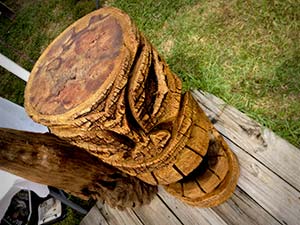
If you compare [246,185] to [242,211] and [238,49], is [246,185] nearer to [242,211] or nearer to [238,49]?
[242,211]

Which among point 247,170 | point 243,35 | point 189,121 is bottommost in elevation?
point 247,170

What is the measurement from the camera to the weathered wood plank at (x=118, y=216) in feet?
6.86

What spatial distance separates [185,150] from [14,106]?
1.16m

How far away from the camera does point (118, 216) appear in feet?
7.04

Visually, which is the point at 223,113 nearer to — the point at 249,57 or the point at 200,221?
the point at 249,57

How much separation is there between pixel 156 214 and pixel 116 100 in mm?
1103

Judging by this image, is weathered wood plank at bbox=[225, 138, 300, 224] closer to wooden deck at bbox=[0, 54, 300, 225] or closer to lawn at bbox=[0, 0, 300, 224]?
wooden deck at bbox=[0, 54, 300, 225]

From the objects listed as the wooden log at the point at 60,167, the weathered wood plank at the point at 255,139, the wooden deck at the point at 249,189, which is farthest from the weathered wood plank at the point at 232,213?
the wooden log at the point at 60,167

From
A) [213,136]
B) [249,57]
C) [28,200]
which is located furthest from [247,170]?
[28,200]

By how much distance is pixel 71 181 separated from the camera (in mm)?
1539

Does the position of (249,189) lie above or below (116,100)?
below

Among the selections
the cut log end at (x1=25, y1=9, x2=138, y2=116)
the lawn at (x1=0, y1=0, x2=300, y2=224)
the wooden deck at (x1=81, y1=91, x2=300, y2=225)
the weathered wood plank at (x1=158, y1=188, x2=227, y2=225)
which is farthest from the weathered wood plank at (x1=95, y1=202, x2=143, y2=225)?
the cut log end at (x1=25, y1=9, x2=138, y2=116)

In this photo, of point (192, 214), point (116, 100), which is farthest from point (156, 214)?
point (116, 100)

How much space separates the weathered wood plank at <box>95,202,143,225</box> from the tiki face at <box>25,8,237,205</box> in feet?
2.26
